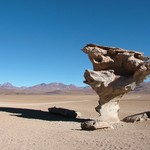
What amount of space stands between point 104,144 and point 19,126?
772 centimetres

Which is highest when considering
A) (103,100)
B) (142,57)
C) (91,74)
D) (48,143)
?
(142,57)

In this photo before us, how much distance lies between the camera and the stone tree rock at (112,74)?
23.0 m

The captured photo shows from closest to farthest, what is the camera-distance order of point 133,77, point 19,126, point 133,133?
point 133,133
point 19,126
point 133,77

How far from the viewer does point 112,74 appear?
23.4 m

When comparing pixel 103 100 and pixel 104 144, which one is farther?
pixel 103 100

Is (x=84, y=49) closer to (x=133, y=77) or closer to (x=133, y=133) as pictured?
(x=133, y=77)

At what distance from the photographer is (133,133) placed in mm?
16797

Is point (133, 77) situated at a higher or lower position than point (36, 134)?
higher

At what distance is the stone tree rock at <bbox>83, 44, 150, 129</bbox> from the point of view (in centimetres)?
2295

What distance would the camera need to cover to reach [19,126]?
19.8 m

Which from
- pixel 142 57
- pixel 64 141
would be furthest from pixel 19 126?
pixel 142 57

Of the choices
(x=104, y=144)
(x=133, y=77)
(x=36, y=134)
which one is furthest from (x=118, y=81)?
(x=104, y=144)

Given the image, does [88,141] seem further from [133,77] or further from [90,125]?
[133,77]

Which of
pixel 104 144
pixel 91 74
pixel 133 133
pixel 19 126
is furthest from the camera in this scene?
pixel 91 74
